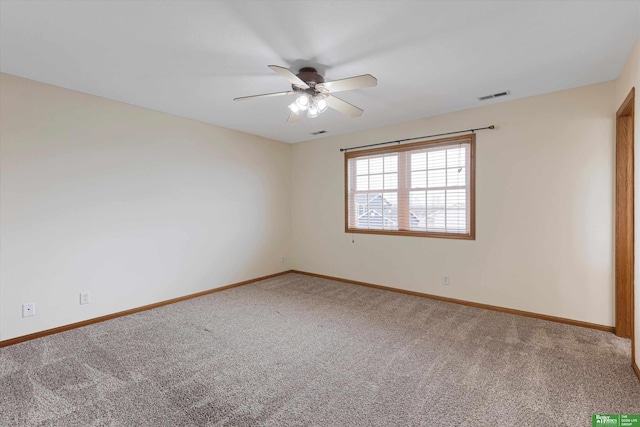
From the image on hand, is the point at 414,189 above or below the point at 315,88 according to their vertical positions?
below

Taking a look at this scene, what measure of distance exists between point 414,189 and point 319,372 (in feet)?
9.50

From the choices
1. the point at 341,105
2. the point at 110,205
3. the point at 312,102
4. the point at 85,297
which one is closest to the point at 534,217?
the point at 341,105

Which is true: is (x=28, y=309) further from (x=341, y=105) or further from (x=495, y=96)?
(x=495, y=96)

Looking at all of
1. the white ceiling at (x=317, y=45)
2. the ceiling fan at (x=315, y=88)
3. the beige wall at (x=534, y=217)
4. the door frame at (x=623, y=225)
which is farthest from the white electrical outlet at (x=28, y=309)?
the door frame at (x=623, y=225)

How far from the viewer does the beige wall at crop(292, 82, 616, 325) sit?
302cm

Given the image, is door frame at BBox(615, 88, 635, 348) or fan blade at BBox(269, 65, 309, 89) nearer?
fan blade at BBox(269, 65, 309, 89)

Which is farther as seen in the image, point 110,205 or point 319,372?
point 110,205

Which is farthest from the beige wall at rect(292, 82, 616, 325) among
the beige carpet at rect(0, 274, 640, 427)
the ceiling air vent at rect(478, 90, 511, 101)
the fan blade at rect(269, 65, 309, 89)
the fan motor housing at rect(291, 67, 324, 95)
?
the fan blade at rect(269, 65, 309, 89)

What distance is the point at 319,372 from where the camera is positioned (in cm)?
229

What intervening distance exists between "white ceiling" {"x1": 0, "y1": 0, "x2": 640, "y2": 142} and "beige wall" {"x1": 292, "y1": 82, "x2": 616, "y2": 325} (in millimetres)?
363

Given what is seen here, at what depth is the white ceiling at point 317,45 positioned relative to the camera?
1861mm

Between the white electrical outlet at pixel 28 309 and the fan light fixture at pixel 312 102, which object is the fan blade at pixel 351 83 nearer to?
the fan light fixture at pixel 312 102

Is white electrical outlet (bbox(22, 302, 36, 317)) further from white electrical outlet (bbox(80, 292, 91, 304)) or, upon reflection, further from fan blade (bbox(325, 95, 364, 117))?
fan blade (bbox(325, 95, 364, 117))

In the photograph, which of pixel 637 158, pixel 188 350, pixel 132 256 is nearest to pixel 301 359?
pixel 188 350
